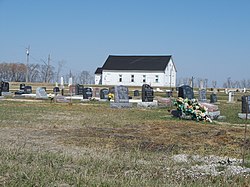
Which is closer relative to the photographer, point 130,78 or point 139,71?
point 139,71

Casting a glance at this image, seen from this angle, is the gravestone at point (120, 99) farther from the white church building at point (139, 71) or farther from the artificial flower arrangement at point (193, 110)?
the white church building at point (139, 71)

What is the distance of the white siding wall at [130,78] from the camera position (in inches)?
3280

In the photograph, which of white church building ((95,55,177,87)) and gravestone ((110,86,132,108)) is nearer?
gravestone ((110,86,132,108))

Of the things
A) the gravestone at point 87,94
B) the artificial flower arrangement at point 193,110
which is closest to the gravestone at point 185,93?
the artificial flower arrangement at point 193,110

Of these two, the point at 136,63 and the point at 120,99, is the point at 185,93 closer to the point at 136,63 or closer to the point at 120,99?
the point at 120,99

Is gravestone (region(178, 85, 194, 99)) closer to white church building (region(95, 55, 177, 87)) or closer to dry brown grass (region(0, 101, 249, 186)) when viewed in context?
dry brown grass (region(0, 101, 249, 186))

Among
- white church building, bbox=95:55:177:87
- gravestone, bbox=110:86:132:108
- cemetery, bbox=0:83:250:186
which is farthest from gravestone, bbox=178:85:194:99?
white church building, bbox=95:55:177:87

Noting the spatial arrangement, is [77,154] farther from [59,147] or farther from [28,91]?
[28,91]

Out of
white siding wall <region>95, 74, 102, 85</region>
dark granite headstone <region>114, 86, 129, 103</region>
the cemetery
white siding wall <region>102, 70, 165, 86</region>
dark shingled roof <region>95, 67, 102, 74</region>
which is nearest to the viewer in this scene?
the cemetery

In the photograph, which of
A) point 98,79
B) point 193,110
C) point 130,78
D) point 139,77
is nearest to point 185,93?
point 193,110

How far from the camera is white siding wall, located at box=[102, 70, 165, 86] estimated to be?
A: 8331 cm

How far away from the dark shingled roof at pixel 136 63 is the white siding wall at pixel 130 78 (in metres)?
1.00

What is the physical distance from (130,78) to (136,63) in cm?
347

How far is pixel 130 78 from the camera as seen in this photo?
8469 cm
